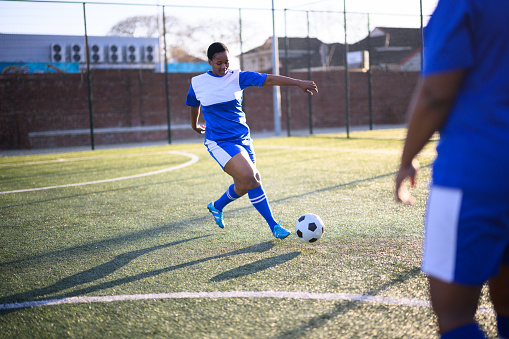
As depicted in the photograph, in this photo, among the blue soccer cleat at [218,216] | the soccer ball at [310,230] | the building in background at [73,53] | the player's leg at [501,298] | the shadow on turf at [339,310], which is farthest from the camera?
the building in background at [73,53]

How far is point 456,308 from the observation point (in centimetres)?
146

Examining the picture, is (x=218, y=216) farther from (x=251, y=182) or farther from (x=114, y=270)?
(x=114, y=270)

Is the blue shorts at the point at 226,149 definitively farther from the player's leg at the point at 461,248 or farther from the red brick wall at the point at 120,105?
the red brick wall at the point at 120,105

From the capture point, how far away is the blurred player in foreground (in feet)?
4.28

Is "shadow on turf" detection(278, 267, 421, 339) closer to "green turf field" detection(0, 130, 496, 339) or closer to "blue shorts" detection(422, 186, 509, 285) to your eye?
"green turf field" detection(0, 130, 496, 339)

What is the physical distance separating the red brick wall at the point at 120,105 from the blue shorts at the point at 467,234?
62.8 ft

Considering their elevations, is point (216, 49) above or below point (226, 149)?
above

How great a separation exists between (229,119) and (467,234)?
365 cm

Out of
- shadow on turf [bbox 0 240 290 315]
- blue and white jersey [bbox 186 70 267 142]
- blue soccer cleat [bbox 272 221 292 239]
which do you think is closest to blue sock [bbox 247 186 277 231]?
blue soccer cleat [bbox 272 221 292 239]

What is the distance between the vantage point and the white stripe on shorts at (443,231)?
135 cm

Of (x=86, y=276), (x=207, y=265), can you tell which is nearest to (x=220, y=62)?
(x=207, y=265)

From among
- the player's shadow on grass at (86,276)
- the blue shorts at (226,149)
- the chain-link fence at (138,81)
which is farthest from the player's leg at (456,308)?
the chain-link fence at (138,81)

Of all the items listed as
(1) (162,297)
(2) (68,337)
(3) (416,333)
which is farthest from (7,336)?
(3) (416,333)

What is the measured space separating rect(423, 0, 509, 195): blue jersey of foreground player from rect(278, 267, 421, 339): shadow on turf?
4.64ft
